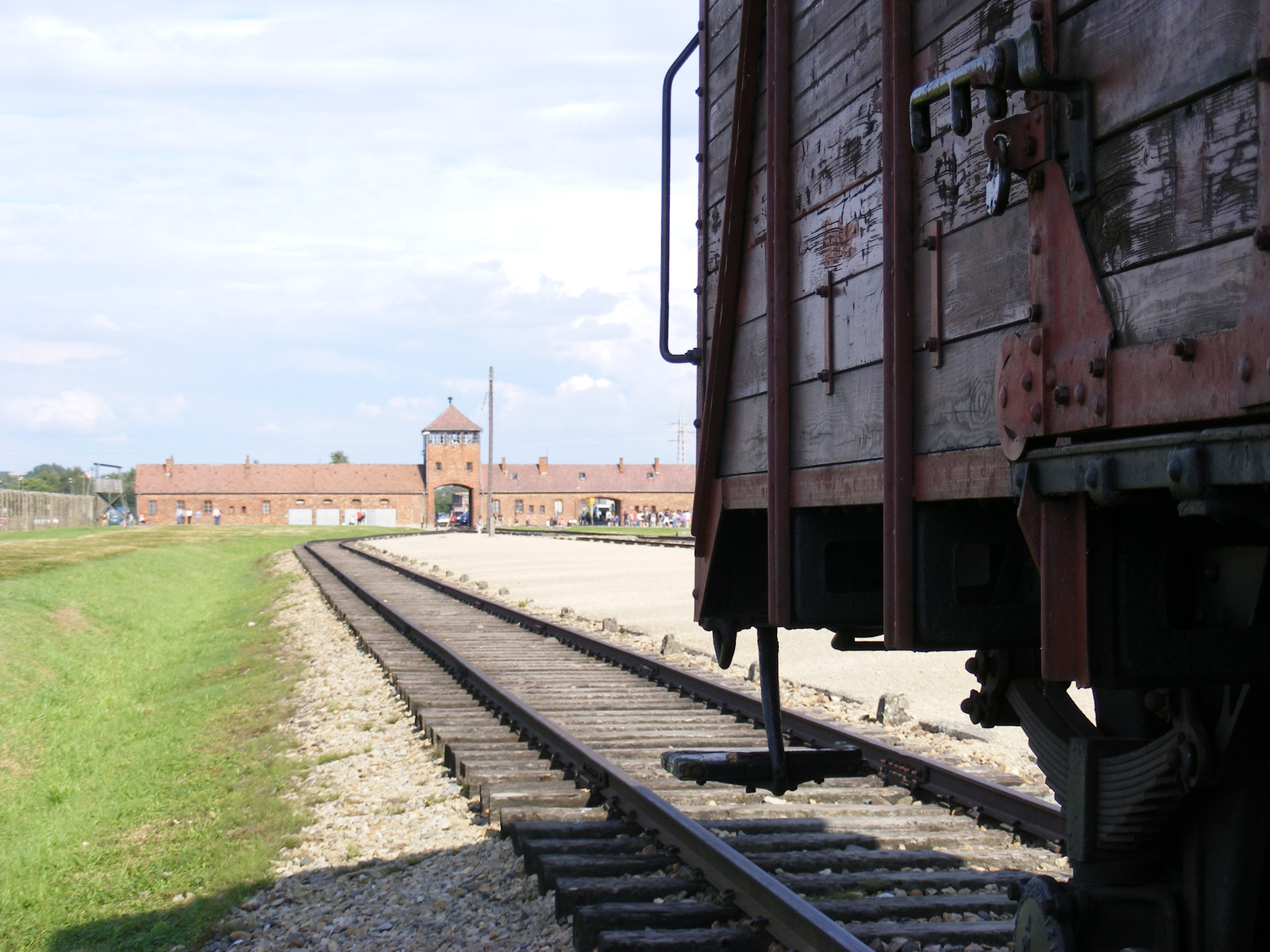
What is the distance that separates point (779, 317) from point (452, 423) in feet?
341

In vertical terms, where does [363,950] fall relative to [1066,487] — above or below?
below

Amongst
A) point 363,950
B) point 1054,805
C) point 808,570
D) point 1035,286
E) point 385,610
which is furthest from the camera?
point 385,610

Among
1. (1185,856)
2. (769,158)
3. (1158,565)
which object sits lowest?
(1185,856)

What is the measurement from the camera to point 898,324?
2738 millimetres

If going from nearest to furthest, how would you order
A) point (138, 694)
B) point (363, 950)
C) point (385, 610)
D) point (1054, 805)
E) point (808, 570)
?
1. point (808, 570)
2. point (363, 950)
3. point (1054, 805)
4. point (138, 694)
5. point (385, 610)

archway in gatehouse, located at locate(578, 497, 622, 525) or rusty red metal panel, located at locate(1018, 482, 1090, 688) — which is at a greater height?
archway in gatehouse, located at locate(578, 497, 622, 525)

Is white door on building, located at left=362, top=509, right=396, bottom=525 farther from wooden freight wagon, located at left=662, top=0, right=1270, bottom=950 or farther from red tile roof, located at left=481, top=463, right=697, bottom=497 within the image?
wooden freight wagon, located at left=662, top=0, right=1270, bottom=950

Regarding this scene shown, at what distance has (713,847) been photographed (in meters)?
4.65

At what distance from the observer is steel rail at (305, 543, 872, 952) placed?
3.80 metres

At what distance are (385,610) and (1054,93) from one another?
15576 millimetres

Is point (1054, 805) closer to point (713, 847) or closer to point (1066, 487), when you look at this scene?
point (713, 847)

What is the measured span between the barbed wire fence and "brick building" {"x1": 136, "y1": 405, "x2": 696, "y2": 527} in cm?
2079

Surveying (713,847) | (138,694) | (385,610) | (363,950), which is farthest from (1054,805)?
(385,610)

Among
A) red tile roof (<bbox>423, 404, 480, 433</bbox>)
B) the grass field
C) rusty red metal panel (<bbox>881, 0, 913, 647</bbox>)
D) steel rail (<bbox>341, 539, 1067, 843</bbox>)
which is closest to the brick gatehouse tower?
red tile roof (<bbox>423, 404, 480, 433</bbox>)
